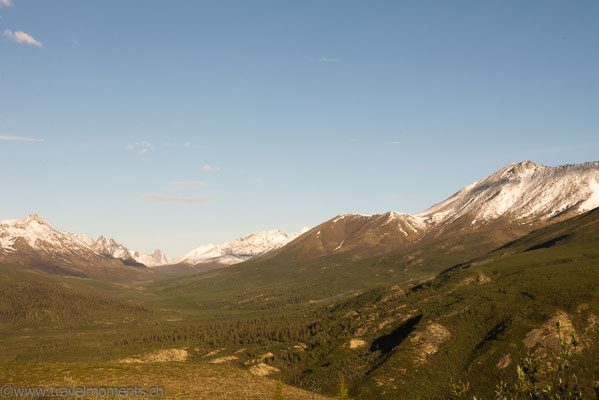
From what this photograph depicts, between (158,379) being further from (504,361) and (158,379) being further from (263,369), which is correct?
(263,369)

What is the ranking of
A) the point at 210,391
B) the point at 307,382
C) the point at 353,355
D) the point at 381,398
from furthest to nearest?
Answer: the point at 353,355 → the point at 307,382 → the point at 381,398 → the point at 210,391

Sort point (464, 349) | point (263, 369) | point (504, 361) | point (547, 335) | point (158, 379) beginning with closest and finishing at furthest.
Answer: point (158, 379) < point (504, 361) < point (547, 335) < point (464, 349) < point (263, 369)

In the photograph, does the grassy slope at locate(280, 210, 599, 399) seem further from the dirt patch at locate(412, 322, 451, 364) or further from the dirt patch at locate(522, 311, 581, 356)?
the dirt patch at locate(522, 311, 581, 356)

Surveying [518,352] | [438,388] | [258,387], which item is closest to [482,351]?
[518,352]

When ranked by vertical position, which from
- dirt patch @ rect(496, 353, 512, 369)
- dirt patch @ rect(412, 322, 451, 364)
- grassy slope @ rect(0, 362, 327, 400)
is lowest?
dirt patch @ rect(496, 353, 512, 369)

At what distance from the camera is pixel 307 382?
559ft

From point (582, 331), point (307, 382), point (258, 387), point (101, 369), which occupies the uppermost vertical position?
point (101, 369)

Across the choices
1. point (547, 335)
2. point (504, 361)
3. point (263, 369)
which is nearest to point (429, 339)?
point (504, 361)

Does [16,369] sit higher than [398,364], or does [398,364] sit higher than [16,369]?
[16,369]

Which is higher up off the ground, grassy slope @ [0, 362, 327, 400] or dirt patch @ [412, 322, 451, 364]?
grassy slope @ [0, 362, 327, 400]

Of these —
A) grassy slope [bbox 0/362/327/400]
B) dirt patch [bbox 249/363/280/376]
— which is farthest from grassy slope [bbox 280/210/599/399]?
grassy slope [bbox 0/362/327/400]

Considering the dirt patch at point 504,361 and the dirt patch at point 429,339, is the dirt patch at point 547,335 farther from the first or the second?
the dirt patch at point 429,339

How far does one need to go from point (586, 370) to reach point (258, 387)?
116659mm

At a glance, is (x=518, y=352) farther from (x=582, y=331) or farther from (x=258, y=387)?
(x=258, y=387)
